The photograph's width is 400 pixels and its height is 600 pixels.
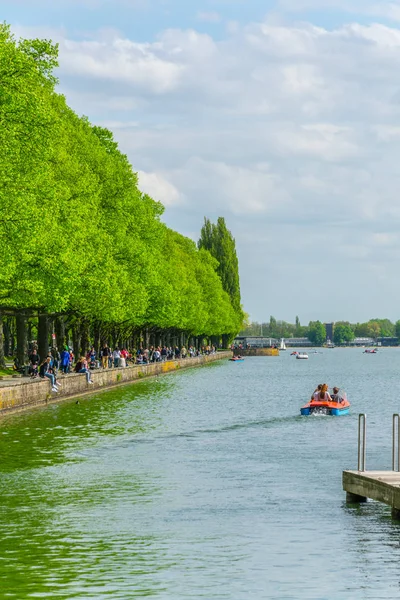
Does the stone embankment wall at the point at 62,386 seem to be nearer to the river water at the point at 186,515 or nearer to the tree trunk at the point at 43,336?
the river water at the point at 186,515

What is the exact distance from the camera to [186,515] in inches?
919

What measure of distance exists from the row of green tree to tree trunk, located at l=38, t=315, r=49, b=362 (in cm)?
11

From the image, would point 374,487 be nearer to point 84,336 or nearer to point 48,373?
point 48,373

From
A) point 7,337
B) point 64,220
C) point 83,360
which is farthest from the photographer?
point 7,337

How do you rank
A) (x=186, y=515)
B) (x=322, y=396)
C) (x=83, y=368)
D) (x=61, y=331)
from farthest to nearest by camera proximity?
(x=61, y=331) < (x=83, y=368) < (x=322, y=396) < (x=186, y=515)

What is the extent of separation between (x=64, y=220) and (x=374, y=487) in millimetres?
36387

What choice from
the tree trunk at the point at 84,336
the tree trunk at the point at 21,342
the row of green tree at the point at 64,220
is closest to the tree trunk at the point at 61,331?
the row of green tree at the point at 64,220

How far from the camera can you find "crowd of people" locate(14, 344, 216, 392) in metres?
56.5

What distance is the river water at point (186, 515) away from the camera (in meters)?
17.4

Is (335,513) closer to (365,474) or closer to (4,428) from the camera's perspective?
(365,474)

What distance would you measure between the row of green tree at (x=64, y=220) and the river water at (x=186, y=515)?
336 inches

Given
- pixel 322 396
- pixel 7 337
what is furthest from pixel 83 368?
pixel 7 337

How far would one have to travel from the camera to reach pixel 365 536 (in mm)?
20828

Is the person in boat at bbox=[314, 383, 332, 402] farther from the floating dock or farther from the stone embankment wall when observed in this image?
the floating dock
